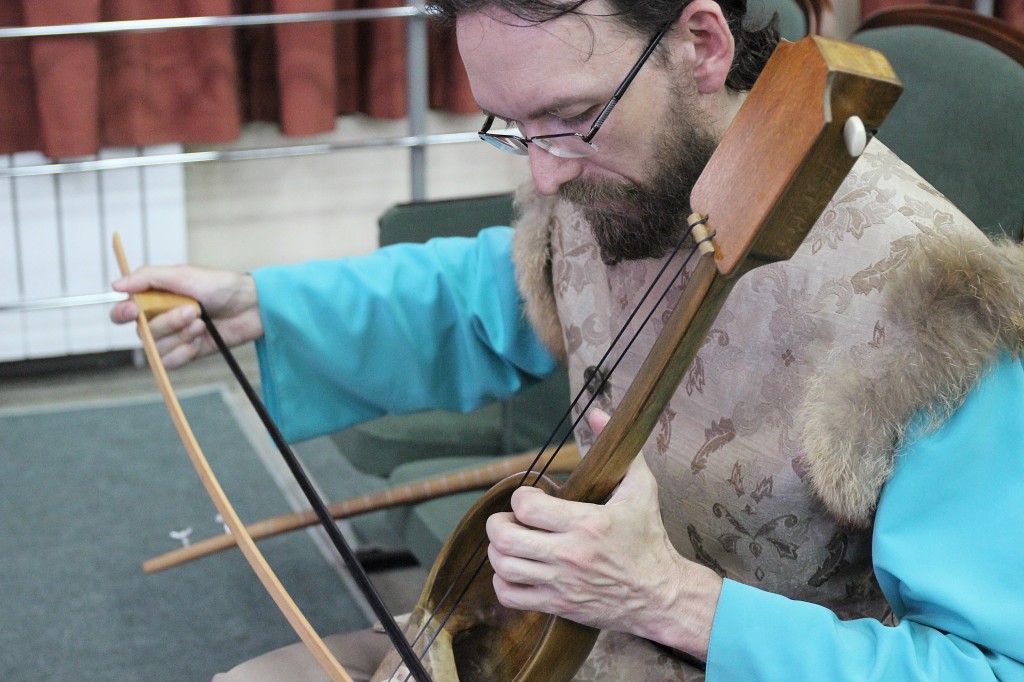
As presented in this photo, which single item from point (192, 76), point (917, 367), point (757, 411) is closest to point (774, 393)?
point (757, 411)

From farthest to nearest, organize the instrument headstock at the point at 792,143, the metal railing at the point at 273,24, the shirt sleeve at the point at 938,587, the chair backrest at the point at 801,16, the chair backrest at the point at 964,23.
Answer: the metal railing at the point at 273,24, the chair backrest at the point at 801,16, the chair backrest at the point at 964,23, the shirt sleeve at the point at 938,587, the instrument headstock at the point at 792,143

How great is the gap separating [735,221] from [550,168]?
0.23 m

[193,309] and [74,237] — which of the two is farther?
[74,237]

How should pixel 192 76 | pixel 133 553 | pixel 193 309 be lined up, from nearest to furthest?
1. pixel 193 309
2. pixel 133 553
3. pixel 192 76

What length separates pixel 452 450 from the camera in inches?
67.5

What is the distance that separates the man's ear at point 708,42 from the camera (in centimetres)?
82

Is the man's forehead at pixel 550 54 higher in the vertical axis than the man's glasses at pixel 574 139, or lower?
higher

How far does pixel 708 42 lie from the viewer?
33.0 inches

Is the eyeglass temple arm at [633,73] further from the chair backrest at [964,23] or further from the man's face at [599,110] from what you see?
the chair backrest at [964,23]

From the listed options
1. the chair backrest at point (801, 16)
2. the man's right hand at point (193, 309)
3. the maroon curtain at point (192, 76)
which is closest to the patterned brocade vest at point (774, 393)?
the chair backrest at point (801, 16)

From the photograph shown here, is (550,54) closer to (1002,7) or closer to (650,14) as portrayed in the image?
(650,14)

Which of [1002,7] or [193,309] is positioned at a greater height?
[1002,7]

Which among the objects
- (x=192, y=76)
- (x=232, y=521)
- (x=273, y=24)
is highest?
(x=273, y=24)

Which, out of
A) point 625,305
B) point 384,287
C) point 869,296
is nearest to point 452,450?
point 384,287
